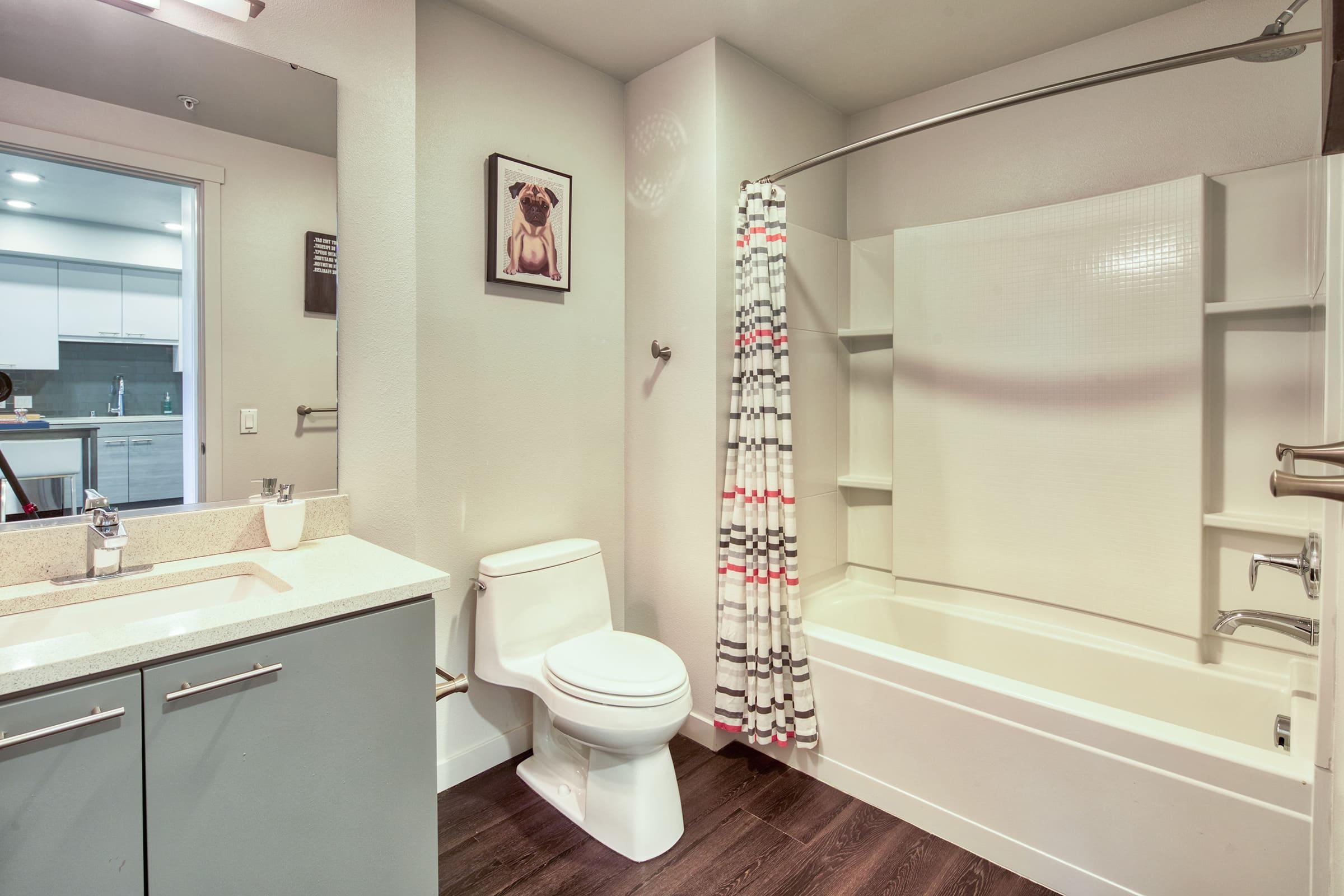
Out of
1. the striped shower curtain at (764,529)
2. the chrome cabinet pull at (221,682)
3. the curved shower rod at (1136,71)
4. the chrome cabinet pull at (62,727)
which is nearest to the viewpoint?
the chrome cabinet pull at (62,727)

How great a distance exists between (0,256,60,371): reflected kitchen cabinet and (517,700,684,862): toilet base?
160 centimetres

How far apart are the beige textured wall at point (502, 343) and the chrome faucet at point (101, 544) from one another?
2.38 ft

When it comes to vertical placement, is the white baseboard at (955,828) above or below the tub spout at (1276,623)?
below

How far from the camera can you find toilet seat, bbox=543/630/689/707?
5.98 feet

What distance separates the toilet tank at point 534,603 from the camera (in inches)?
82.2

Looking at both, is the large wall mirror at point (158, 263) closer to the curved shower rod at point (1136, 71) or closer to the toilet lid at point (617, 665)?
the toilet lid at point (617, 665)

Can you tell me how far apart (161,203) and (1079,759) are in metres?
2.56

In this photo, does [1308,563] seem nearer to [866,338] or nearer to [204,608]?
[866,338]

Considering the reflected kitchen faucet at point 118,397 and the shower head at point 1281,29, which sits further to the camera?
the reflected kitchen faucet at point 118,397

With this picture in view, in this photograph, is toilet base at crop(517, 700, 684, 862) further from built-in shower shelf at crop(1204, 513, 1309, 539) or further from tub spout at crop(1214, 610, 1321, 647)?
built-in shower shelf at crop(1204, 513, 1309, 539)

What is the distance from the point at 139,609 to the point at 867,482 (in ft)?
7.65

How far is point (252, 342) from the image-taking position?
1.70 metres

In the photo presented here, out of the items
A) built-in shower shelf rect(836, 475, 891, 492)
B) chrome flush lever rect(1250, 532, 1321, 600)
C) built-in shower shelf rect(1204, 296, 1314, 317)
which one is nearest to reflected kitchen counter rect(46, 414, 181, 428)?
built-in shower shelf rect(836, 475, 891, 492)

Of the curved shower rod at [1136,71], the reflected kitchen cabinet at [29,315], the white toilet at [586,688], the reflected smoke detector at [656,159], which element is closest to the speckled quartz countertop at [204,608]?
the reflected kitchen cabinet at [29,315]
